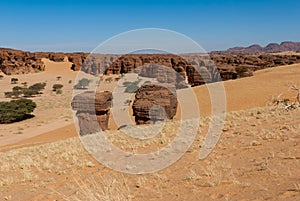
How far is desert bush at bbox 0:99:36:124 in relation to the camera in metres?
30.5

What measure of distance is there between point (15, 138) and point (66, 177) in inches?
665

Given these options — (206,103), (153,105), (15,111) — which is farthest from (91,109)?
(15,111)

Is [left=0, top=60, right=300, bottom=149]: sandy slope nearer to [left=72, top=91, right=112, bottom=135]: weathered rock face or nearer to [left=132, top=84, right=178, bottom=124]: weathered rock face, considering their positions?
[left=72, top=91, right=112, bottom=135]: weathered rock face

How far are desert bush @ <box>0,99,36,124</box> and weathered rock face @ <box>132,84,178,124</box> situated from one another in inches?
631

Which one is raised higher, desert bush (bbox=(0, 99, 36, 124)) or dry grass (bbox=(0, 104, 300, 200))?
dry grass (bbox=(0, 104, 300, 200))

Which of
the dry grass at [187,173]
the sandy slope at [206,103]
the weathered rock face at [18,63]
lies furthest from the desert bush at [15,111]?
the weathered rock face at [18,63]

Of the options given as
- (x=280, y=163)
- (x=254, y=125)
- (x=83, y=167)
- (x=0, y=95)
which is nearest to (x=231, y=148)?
(x=280, y=163)

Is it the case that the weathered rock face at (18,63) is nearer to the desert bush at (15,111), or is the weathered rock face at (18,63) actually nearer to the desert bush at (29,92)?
the desert bush at (29,92)

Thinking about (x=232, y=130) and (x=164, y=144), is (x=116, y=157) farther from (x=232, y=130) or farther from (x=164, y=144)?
(x=232, y=130)

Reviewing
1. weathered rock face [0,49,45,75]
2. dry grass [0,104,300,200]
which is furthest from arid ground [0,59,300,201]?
weathered rock face [0,49,45,75]

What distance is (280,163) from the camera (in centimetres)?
631

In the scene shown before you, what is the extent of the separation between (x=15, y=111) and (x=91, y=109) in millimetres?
14774

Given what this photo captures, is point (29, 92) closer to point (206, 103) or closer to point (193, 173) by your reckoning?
point (206, 103)

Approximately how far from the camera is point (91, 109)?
65.4 feet
